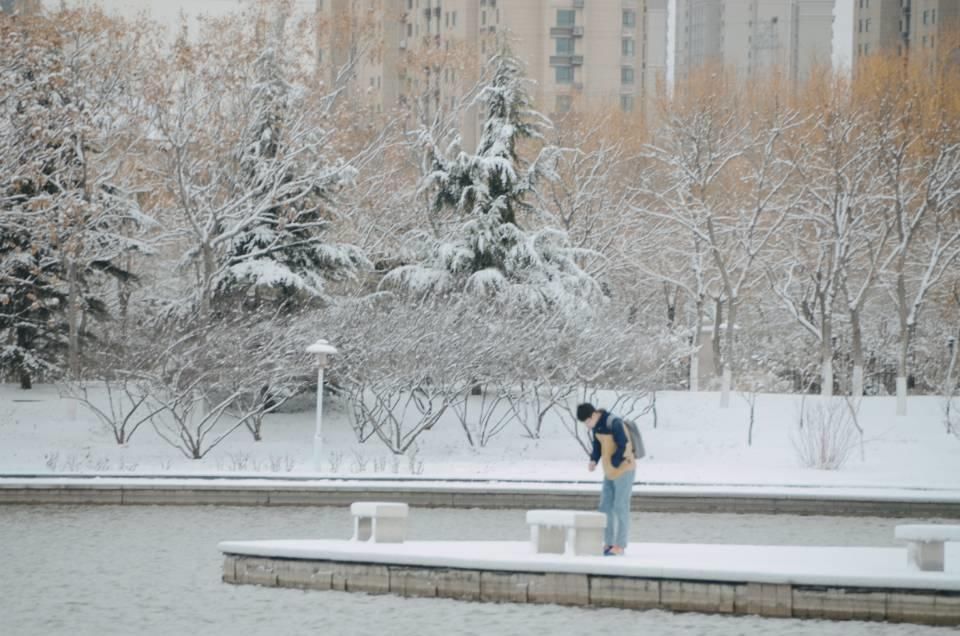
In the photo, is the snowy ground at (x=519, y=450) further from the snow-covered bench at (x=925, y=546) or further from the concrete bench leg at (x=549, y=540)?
the snow-covered bench at (x=925, y=546)

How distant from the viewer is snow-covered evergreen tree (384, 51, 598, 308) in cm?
3931

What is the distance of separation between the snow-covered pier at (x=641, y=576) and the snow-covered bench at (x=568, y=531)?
0.56 feet

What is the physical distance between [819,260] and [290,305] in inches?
656

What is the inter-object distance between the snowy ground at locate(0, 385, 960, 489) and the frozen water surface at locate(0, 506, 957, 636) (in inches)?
154

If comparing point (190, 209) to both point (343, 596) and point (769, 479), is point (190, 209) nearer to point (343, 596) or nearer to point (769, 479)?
point (769, 479)

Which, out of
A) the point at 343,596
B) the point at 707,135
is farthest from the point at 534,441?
the point at 343,596

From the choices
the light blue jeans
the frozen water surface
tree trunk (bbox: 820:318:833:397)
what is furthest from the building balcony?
the light blue jeans

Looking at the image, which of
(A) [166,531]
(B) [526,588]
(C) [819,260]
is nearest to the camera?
(B) [526,588]

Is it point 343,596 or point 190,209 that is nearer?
point 343,596

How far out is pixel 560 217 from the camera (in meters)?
53.1

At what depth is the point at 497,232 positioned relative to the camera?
132 feet

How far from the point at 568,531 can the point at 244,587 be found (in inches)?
136

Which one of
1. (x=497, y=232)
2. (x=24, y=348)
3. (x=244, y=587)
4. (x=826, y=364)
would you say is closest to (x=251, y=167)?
(x=497, y=232)

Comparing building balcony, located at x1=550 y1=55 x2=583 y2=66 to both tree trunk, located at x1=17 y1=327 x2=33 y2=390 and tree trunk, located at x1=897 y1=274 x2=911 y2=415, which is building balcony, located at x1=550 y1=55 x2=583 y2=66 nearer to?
tree trunk, located at x1=897 y1=274 x2=911 y2=415
